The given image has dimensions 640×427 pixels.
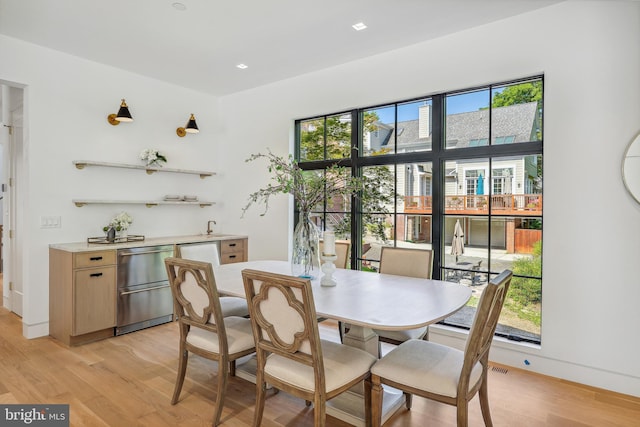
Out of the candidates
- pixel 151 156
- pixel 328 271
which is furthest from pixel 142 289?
pixel 328 271

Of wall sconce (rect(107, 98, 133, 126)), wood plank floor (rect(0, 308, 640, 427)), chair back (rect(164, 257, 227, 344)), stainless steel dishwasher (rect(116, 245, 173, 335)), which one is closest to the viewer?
chair back (rect(164, 257, 227, 344))

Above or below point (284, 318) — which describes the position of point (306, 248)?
above

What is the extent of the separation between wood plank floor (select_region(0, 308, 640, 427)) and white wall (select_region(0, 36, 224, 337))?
103 centimetres

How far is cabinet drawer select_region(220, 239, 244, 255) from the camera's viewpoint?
457 cm

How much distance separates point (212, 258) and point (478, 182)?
246cm

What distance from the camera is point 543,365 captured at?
2812mm

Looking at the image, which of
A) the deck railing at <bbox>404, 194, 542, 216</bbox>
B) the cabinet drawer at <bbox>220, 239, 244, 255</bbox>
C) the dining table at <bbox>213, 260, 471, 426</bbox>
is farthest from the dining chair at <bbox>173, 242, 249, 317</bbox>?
the deck railing at <bbox>404, 194, 542, 216</bbox>

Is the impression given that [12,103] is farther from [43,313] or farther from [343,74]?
[343,74]

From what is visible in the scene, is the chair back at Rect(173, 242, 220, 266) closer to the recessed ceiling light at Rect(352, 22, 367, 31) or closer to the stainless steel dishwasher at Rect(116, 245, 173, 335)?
the stainless steel dishwasher at Rect(116, 245, 173, 335)

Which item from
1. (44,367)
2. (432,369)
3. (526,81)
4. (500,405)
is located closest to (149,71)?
(44,367)

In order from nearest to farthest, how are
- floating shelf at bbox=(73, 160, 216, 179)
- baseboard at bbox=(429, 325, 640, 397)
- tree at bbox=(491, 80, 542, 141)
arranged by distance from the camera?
baseboard at bbox=(429, 325, 640, 397), tree at bbox=(491, 80, 542, 141), floating shelf at bbox=(73, 160, 216, 179)

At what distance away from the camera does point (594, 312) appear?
2619mm

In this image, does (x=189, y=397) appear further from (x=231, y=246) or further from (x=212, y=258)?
(x=231, y=246)

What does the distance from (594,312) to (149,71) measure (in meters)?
4.88
